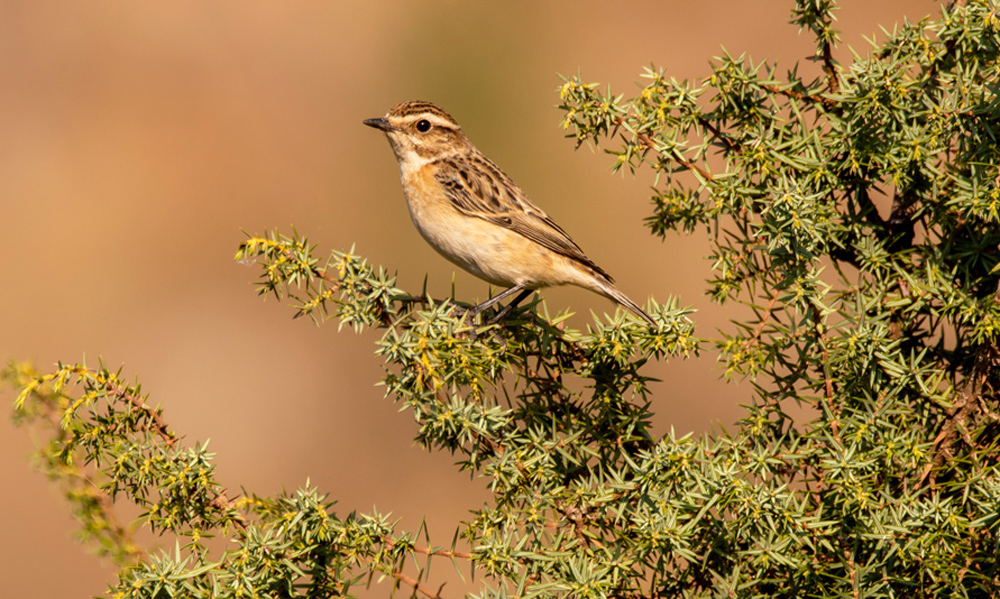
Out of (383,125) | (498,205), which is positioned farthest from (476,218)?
(383,125)

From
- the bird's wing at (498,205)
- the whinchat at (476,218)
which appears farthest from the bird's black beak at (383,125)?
the bird's wing at (498,205)

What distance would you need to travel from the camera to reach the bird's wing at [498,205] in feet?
18.8

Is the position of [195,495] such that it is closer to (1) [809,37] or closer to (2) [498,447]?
(2) [498,447]

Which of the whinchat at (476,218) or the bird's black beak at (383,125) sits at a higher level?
the bird's black beak at (383,125)

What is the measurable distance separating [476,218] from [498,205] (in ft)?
0.87

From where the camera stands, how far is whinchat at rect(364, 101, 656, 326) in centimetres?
553

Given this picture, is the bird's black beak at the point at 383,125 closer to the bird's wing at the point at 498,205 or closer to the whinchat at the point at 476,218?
the whinchat at the point at 476,218

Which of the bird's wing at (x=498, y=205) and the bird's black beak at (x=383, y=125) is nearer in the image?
the bird's wing at (x=498, y=205)

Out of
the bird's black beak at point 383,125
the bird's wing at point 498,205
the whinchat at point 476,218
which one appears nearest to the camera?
the whinchat at point 476,218

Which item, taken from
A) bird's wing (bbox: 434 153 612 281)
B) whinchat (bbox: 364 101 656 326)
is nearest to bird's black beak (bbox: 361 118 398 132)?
whinchat (bbox: 364 101 656 326)

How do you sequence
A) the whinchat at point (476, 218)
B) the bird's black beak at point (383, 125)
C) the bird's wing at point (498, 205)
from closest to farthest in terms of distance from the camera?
the whinchat at point (476, 218) → the bird's wing at point (498, 205) → the bird's black beak at point (383, 125)

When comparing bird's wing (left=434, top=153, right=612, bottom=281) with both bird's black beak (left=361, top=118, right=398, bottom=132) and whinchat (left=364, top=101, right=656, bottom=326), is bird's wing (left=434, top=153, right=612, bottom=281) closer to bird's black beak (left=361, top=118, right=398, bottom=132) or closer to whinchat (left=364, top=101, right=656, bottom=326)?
whinchat (left=364, top=101, right=656, bottom=326)

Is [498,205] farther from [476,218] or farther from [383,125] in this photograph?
[383,125]

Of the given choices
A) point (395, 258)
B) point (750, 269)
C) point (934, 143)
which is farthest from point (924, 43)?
point (395, 258)
